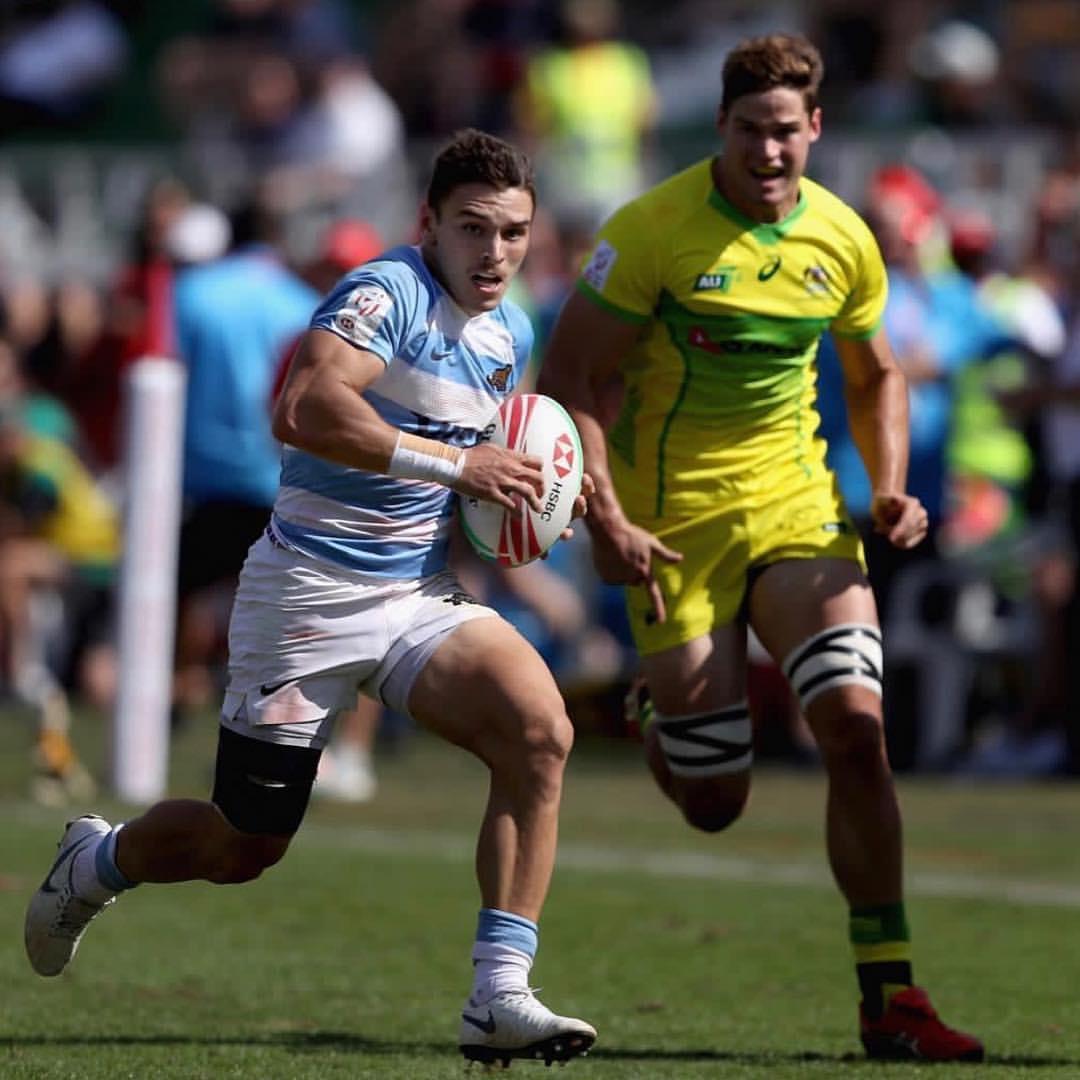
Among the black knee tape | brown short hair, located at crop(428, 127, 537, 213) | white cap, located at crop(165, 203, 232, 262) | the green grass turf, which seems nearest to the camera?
brown short hair, located at crop(428, 127, 537, 213)

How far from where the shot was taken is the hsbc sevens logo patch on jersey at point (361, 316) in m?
6.00

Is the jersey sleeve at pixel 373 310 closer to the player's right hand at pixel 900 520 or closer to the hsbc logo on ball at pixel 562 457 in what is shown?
the hsbc logo on ball at pixel 562 457

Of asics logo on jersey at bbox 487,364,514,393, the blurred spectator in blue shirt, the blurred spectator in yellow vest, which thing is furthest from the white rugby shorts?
the blurred spectator in yellow vest

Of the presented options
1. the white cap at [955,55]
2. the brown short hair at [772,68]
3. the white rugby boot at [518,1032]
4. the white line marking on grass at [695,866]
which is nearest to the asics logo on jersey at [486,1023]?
the white rugby boot at [518,1032]

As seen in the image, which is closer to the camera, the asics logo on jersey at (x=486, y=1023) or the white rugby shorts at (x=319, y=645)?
the asics logo on jersey at (x=486, y=1023)

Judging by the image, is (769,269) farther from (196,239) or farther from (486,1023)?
(196,239)

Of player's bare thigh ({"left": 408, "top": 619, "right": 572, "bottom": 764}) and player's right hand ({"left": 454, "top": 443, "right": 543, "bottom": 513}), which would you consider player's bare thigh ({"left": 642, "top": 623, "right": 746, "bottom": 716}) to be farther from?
player's right hand ({"left": 454, "top": 443, "right": 543, "bottom": 513})

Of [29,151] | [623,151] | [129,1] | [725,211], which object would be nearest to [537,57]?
[623,151]

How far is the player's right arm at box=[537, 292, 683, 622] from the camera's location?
6.98 metres

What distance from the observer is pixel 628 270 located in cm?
706

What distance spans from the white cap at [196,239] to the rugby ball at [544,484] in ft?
25.5

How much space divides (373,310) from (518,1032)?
5.34 feet

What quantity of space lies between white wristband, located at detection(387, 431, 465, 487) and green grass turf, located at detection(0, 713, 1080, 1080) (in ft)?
4.45

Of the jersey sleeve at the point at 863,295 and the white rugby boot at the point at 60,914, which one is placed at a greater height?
the jersey sleeve at the point at 863,295
